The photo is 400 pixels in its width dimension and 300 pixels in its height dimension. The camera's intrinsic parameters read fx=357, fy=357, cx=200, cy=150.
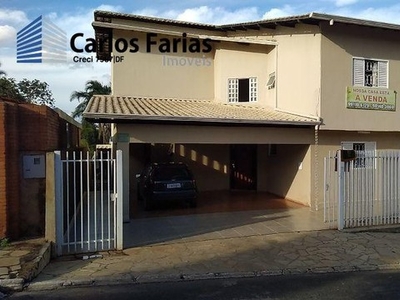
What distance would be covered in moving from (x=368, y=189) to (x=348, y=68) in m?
4.75

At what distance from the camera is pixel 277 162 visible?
47.5 feet

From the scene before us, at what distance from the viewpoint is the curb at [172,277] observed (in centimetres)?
536

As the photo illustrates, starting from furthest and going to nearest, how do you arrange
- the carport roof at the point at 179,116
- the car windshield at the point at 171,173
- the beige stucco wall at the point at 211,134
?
the car windshield at the point at 171,173 < the beige stucco wall at the point at 211,134 < the carport roof at the point at 179,116

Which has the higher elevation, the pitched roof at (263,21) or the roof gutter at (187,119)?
the pitched roof at (263,21)

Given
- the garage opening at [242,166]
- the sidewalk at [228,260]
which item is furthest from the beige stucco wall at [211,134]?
the garage opening at [242,166]

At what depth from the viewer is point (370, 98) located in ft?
40.4

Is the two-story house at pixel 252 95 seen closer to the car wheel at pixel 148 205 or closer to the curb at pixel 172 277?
the car wheel at pixel 148 205

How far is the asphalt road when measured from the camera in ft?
16.3

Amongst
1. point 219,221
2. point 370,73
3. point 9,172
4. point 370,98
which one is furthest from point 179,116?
point 370,73

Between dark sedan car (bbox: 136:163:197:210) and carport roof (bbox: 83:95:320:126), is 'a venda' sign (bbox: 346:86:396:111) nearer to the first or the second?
carport roof (bbox: 83:95:320:126)

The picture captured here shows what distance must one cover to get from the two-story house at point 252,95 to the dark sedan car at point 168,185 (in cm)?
99

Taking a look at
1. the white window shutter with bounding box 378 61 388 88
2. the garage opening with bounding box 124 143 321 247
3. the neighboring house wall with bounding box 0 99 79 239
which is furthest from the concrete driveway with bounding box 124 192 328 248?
the white window shutter with bounding box 378 61 388 88

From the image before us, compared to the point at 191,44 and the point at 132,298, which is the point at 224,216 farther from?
the point at 191,44

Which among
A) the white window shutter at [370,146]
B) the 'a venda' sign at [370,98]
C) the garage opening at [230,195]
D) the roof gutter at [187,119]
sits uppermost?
the 'a venda' sign at [370,98]
